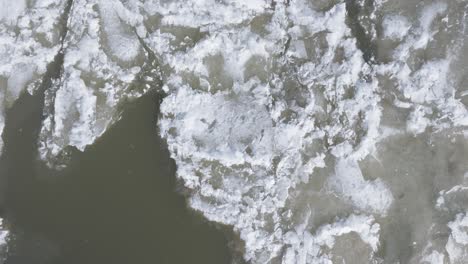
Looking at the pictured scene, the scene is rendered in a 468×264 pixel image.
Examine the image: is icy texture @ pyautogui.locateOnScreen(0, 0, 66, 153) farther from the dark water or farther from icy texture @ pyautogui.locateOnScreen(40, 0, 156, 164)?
the dark water

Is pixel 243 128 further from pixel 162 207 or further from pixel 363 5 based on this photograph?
pixel 363 5

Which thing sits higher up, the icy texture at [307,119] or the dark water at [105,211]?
the icy texture at [307,119]

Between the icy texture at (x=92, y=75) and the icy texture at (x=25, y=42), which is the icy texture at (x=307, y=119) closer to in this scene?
the icy texture at (x=92, y=75)

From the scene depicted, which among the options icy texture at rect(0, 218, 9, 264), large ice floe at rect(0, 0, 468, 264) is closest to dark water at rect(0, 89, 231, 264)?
icy texture at rect(0, 218, 9, 264)

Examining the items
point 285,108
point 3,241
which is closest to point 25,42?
point 3,241

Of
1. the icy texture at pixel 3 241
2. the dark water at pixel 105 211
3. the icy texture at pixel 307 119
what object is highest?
the icy texture at pixel 307 119

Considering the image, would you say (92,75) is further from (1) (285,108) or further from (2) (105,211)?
(1) (285,108)

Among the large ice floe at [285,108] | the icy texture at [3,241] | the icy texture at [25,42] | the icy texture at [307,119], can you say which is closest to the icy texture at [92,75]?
the large ice floe at [285,108]
